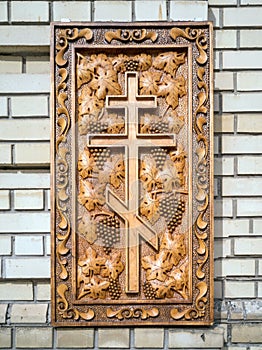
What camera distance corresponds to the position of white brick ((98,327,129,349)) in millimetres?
1558

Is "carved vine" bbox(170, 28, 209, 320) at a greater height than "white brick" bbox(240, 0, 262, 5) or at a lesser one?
lesser

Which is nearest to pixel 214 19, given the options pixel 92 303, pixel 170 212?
pixel 170 212

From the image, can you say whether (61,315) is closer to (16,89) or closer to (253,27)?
(16,89)

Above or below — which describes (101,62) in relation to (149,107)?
above

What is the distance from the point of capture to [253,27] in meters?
1.60

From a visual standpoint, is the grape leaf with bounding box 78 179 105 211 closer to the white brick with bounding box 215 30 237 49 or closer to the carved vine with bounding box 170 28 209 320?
the carved vine with bounding box 170 28 209 320

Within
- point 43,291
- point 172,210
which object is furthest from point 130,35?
point 43,291

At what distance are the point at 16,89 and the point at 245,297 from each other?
114 centimetres

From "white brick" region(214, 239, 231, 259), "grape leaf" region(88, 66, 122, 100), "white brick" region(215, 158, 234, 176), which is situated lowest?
"white brick" region(214, 239, 231, 259)

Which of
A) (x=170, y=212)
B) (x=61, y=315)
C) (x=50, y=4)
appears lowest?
(x=61, y=315)

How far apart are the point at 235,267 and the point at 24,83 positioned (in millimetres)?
1026

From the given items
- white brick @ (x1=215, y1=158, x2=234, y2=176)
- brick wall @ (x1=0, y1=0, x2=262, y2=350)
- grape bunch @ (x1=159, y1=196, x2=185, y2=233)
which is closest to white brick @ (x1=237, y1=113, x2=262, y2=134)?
brick wall @ (x1=0, y1=0, x2=262, y2=350)

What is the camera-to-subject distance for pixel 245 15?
159cm

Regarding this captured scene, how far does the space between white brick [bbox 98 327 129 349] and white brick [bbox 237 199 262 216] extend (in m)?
0.60
